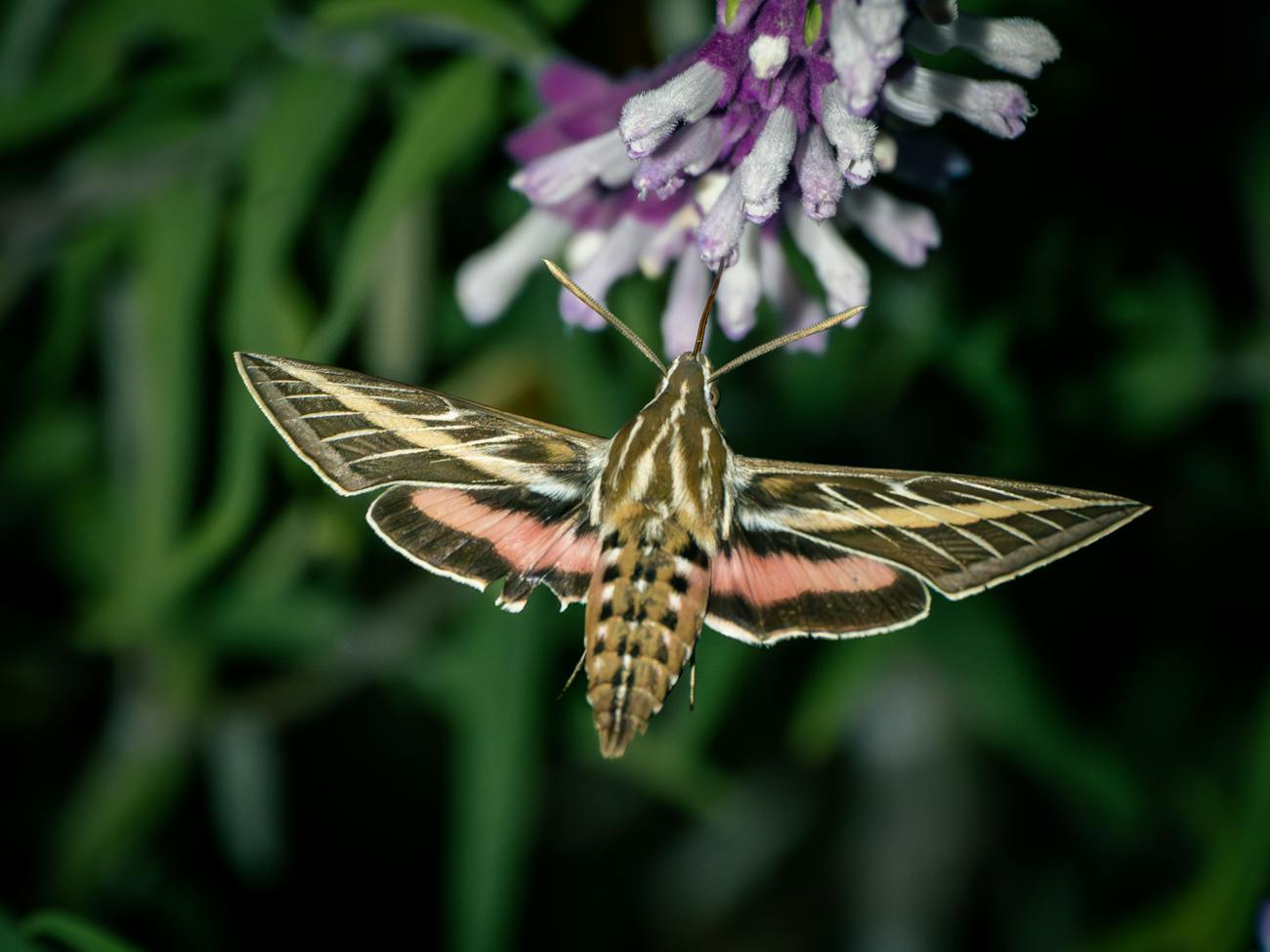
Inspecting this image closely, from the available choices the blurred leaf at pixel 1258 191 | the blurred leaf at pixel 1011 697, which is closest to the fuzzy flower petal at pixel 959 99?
the blurred leaf at pixel 1258 191

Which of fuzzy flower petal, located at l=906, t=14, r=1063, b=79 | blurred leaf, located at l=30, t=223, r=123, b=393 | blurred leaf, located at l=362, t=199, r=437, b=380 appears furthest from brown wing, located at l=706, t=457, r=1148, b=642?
blurred leaf, located at l=30, t=223, r=123, b=393

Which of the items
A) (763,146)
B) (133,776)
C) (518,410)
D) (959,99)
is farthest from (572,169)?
(133,776)

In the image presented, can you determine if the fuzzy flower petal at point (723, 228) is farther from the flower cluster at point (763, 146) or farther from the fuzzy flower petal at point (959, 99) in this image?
the fuzzy flower petal at point (959, 99)

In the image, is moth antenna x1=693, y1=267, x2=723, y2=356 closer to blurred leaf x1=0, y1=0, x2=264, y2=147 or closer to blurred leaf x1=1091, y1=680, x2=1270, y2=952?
blurred leaf x1=0, y1=0, x2=264, y2=147

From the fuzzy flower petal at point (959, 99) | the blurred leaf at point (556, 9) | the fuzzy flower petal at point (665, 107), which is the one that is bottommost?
the fuzzy flower petal at point (665, 107)

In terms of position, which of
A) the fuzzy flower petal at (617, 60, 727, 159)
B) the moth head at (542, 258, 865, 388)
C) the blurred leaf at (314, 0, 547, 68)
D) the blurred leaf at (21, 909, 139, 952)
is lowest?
the blurred leaf at (21, 909, 139, 952)

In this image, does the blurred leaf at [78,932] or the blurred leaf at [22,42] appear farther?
the blurred leaf at [22,42]
